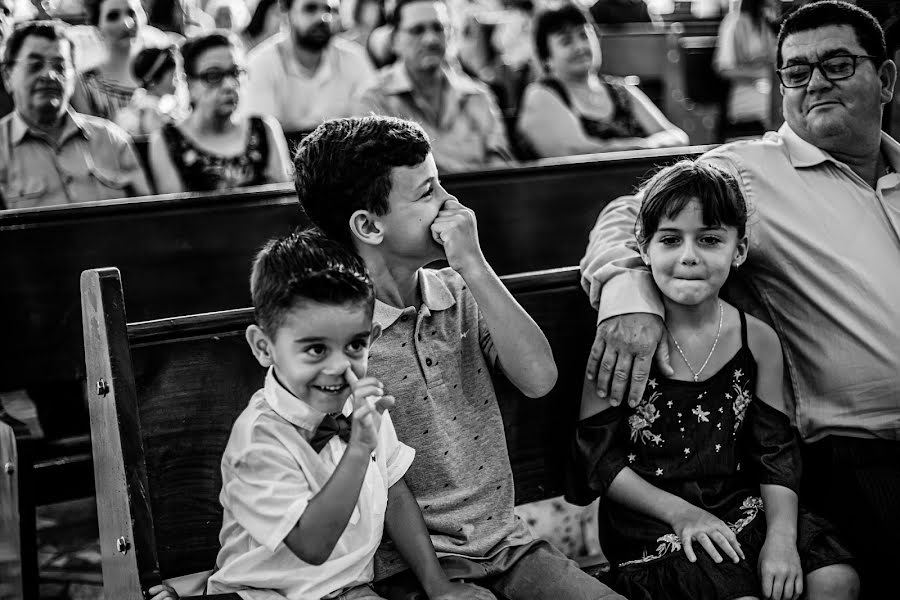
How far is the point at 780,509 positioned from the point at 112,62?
12.5 ft

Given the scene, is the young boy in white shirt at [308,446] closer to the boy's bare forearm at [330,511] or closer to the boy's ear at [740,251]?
the boy's bare forearm at [330,511]

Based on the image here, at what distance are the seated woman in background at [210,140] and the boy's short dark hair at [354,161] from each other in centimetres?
207

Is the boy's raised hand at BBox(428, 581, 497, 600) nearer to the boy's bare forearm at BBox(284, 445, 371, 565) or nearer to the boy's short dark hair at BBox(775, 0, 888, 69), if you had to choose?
the boy's bare forearm at BBox(284, 445, 371, 565)

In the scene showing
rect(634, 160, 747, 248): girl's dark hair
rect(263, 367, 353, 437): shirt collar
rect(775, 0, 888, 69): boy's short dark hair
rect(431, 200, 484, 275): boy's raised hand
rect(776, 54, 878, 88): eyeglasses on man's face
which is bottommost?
rect(263, 367, 353, 437): shirt collar

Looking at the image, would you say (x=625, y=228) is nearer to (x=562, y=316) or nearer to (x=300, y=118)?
(x=562, y=316)

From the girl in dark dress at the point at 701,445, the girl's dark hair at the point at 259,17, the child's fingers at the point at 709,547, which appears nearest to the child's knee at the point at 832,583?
the girl in dark dress at the point at 701,445

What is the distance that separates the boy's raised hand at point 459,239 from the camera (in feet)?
5.28

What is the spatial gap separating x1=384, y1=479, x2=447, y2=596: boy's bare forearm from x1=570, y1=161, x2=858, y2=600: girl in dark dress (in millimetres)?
374

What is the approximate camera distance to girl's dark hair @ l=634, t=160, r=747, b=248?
1.77 m

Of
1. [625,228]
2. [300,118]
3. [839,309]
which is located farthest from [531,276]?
[300,118]

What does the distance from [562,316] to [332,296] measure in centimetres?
70

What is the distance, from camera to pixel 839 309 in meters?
1.93

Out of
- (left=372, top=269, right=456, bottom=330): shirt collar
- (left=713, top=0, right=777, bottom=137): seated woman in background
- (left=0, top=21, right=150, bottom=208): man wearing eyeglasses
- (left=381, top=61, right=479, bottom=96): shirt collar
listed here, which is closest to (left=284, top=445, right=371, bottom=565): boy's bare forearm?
(left=372, top=269, right=456, bottom=330): shirt collar

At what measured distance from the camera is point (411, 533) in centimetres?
160
